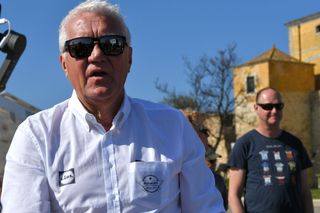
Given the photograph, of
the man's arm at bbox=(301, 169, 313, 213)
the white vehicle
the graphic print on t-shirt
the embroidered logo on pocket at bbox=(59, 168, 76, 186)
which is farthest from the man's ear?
the man's arm at bbox=(301, 169, 313, 213)


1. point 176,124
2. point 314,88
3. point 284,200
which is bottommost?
point 284,200

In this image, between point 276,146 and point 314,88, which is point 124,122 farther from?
point 314,88

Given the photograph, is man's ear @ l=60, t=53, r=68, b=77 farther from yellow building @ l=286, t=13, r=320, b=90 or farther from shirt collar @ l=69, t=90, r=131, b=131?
yellow building @ l=286, t=13, r=320, b=90

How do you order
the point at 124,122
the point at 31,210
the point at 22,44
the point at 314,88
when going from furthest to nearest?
the point at 314,88, the point at 22,44, the point at 124,122, the point at 31,210

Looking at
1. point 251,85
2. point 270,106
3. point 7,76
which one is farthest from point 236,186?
point 251,85

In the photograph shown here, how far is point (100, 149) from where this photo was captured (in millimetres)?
2332

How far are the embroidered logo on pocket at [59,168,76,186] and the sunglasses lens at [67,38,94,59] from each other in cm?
49

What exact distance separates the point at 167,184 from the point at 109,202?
0.86ft

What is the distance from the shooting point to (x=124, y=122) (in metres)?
2.44

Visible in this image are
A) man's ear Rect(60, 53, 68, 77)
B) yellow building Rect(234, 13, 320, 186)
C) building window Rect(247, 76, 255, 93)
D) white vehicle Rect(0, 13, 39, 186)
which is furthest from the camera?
building window Rect(247, 76, 255, 93)

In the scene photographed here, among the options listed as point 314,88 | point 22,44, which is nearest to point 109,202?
point 22,44

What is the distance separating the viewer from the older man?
7.41 feet

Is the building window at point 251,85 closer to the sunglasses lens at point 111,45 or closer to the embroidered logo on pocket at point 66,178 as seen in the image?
the sunglasses lens at point 111,45

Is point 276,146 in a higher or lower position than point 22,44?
lower
